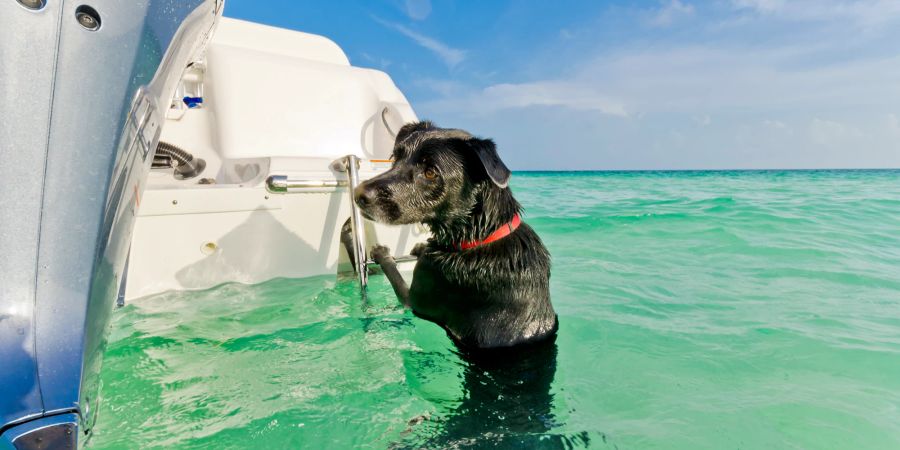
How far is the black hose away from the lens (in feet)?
12.8

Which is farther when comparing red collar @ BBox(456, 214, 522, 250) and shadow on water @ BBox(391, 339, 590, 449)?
red collar @ BBox(456, 214, 522, 250)

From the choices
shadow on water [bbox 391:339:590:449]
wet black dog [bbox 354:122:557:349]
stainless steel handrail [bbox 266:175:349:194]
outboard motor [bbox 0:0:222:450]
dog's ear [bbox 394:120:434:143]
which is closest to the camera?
outboard motor [bbox 0:0:222:450]

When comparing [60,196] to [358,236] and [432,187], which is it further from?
[358,236]

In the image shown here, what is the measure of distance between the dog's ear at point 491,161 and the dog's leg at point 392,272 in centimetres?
121

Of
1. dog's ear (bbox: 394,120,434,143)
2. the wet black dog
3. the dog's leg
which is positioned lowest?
the dog's leg

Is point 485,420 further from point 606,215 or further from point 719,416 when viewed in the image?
point 606,215

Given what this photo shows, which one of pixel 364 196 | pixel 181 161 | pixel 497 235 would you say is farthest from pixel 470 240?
pixel 181 161

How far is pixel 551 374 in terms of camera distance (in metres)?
2.48

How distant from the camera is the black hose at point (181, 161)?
3.90 meters

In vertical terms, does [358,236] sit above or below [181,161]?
below

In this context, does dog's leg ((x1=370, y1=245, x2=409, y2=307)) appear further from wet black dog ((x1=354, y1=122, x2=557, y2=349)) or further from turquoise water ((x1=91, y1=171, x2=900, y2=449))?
wet black dog ((x1=354, y1=122, x2=557, y2=349))

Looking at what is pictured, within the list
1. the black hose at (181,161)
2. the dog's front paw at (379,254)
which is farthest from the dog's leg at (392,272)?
the black hose at (181,161)

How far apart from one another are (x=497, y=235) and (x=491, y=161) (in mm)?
461

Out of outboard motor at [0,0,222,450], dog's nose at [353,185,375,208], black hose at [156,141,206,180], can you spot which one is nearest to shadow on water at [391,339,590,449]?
dog's nose at [353,185,375,208]
